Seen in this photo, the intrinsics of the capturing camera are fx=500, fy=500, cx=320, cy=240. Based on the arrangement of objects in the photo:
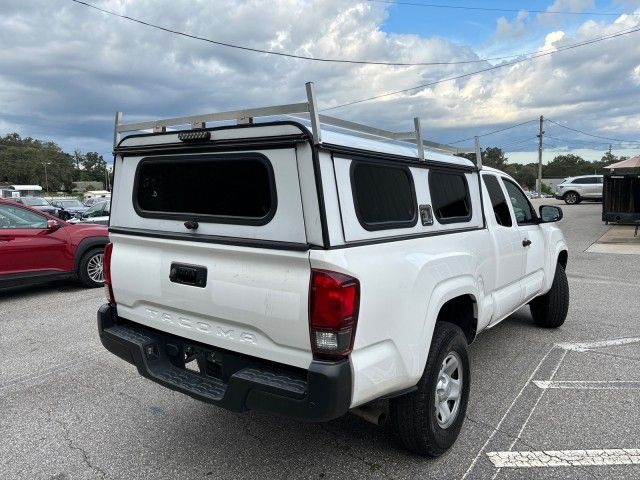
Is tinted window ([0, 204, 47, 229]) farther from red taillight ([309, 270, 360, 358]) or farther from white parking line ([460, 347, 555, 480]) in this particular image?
white parking line ([460, 347, 555, 480])

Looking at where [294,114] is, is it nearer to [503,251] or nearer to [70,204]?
[503,251]

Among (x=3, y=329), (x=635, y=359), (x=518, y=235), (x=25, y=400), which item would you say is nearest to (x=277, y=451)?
(x=25, y=400)

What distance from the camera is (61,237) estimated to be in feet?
25.6

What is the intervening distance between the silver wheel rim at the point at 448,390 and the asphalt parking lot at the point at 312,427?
0.22 meters

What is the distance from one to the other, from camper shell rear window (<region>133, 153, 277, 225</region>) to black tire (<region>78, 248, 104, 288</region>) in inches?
211

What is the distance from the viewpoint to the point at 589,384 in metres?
4.08

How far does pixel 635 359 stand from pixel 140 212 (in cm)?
453

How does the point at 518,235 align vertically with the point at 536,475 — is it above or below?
above

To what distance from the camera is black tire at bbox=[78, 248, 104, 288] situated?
8.04 meters

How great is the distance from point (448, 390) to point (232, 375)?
1.40 metres

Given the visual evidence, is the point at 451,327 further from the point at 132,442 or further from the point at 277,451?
the point at 132,442

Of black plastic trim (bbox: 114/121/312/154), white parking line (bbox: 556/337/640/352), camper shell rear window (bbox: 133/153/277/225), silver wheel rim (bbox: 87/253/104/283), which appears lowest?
white parking line (bbox: 556/337/640/352)

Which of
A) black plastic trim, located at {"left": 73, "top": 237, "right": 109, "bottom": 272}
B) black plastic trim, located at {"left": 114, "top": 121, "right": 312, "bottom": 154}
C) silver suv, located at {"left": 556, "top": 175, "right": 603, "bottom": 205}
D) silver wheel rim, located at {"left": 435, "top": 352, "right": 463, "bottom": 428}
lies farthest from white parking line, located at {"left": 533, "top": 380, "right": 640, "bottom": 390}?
silver suv, located at {"left": 556, "top": 175, "right": 603, "bottom": 205}

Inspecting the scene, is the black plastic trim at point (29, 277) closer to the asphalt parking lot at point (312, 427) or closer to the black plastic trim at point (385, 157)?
the asphalt parking lot at point (312, 427)
